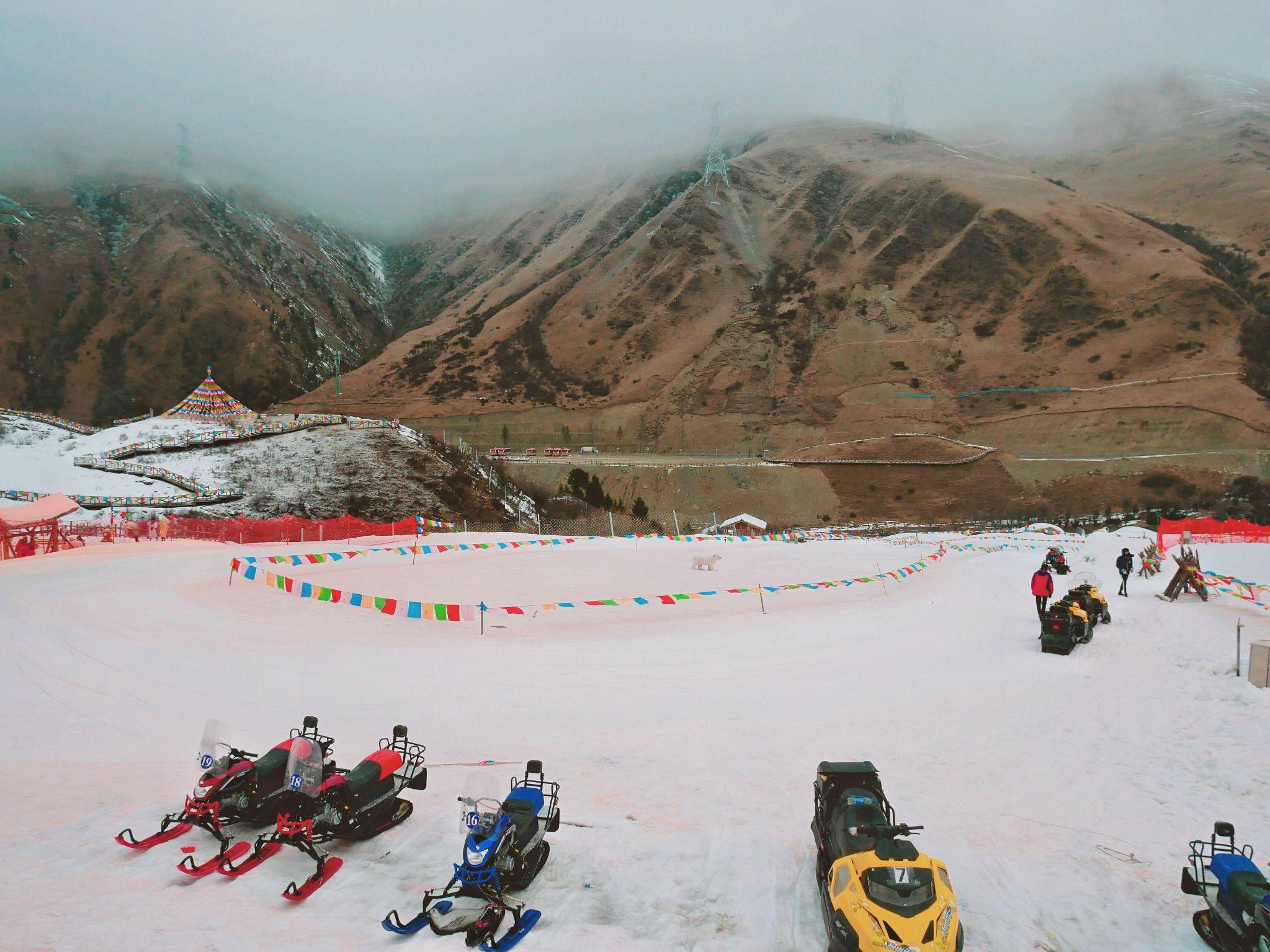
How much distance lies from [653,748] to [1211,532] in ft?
121

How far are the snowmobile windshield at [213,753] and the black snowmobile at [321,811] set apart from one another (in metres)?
0.63

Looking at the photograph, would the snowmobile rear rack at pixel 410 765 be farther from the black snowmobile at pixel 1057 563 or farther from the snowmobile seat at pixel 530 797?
the black snowmobile at pixel 1057 563

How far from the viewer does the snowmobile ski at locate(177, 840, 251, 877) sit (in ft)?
17.9

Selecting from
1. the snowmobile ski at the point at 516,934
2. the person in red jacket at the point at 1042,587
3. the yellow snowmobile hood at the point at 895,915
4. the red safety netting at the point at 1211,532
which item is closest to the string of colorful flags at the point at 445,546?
the red safety netting at the point at 1211,532

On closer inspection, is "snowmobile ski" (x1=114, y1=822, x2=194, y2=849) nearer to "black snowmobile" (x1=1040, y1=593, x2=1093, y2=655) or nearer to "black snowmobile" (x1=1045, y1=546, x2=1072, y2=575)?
"black snowmobile" (x1=1040, y1=593, x2=1093, y2=655)

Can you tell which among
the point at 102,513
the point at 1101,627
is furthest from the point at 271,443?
the point at 1101,627

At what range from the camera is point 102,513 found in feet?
127

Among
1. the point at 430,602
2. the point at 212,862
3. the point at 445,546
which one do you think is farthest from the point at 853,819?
the point at 445,546

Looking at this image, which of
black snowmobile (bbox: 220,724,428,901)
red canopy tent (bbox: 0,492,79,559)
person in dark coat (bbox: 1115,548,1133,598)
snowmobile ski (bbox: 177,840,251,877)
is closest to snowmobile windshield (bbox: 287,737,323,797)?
black snowmobile (bbox: 220,724,428,901)

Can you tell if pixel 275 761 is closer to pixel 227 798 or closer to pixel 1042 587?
pixel 227 798

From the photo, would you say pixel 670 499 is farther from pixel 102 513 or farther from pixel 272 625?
pixel 272 625

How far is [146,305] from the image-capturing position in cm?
11950

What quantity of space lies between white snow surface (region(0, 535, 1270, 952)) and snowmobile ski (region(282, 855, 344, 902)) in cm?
8

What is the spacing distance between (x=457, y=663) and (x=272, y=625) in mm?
5120
